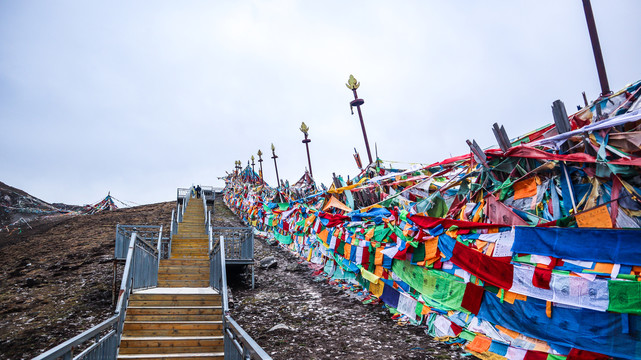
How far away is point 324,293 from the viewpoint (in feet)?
37.1

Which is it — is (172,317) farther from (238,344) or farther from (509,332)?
(509,332)

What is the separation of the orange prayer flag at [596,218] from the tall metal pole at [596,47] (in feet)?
8.91

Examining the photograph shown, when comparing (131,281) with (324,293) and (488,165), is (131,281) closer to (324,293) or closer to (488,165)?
(324,293)

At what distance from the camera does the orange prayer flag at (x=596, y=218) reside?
4613 mm

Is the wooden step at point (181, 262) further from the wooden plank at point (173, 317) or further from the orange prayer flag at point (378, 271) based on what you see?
the orange prayer flag at point (378, 271)

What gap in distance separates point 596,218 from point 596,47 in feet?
13.4

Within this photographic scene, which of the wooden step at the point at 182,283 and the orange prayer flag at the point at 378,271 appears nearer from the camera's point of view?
the orange prayer flag at the point at 378,271

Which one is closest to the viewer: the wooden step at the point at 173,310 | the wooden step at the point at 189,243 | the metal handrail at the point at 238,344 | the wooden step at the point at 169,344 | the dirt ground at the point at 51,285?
the metal handrail at the point at 238,344

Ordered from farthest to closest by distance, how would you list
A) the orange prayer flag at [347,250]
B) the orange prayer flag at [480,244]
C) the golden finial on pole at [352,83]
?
the golden finial on pole at [352,83] < the orange prayer flag at [347,250] < the orange prayer flag at [480,244]

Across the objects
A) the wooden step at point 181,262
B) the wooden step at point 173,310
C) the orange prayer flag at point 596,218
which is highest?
the orange prayer flag at point 596,218

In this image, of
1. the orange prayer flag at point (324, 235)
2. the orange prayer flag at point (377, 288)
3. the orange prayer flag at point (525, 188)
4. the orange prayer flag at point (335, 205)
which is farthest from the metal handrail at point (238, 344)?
the orange prayer flag at point (335, 205)

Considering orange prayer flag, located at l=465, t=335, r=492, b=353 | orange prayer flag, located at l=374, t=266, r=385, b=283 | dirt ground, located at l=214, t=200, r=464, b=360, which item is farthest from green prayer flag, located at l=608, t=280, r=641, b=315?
orange prayer flag, located at l=374, t=266, r=385, b=283

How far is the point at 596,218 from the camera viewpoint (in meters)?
4.74

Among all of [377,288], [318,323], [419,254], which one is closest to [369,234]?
[377,288]
